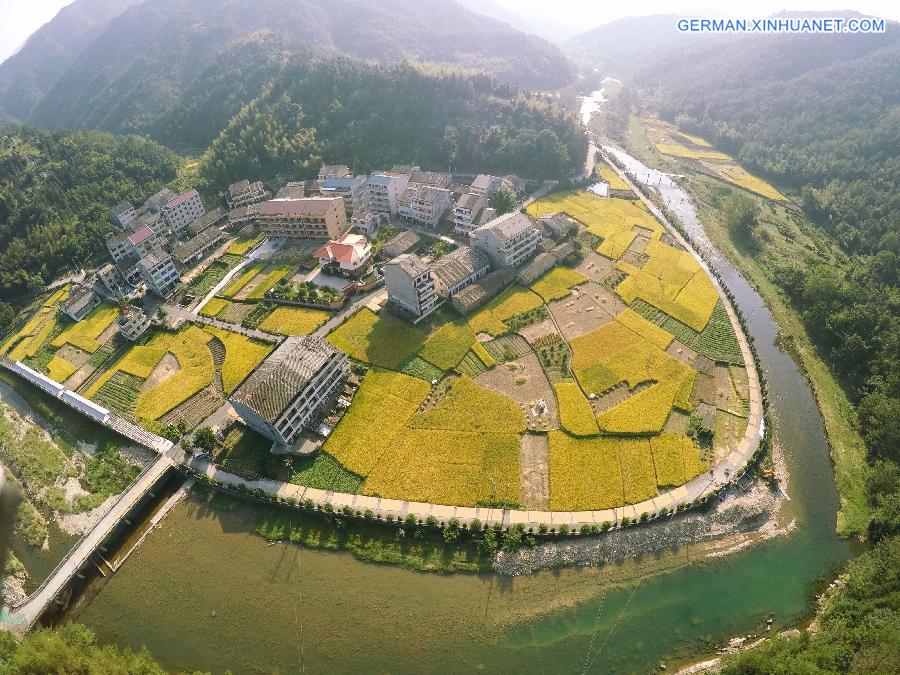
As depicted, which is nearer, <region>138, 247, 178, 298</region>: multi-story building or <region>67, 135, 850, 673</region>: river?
<region>67, 135, 850, 673</region>: river

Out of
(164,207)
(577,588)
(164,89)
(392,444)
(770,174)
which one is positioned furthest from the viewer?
(164,89)

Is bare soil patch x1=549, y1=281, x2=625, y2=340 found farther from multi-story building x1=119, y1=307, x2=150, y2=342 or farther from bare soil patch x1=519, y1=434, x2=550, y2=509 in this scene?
A: multi-story building x1=119, y1=307, x2=150, y2=342

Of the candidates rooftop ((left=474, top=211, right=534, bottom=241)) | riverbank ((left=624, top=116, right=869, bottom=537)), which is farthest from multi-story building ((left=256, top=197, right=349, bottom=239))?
riverbank ((left=624, top=116, right=869, bottom=537))

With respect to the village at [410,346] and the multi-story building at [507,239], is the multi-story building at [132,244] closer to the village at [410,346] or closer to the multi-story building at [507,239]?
the village at [410,346]

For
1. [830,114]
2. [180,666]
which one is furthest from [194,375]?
[830,114]

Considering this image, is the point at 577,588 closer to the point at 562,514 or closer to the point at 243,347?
the point at 562,514

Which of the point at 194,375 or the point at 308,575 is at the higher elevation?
the point at 194,375
